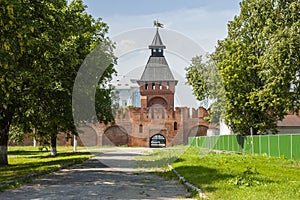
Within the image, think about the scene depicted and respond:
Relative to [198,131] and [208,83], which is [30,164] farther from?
[198,131]

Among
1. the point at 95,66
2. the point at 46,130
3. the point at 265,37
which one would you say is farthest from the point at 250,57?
the point at 46,130

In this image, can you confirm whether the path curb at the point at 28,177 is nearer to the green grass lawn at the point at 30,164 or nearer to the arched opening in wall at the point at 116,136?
the green grass lawn at the point at 30,164

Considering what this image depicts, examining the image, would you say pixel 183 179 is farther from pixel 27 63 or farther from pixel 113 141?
→ pixel 113 141

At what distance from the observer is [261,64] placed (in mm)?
31703

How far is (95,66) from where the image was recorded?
82.0 feet

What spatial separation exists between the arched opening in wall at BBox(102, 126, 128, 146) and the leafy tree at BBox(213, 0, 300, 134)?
33.7 m

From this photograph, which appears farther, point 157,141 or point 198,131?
point 157,141

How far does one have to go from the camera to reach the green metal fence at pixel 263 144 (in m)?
24.6

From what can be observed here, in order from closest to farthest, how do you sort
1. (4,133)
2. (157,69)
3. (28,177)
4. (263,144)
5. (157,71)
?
(28,177) → (4,133) → (263,144) → (157,69) → (157,71)

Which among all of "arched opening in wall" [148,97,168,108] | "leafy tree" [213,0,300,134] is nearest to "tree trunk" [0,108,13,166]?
"leafy tree" [213,0,300,134]

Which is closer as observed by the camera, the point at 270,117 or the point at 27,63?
the point at 27,63

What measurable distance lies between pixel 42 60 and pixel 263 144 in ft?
61.4

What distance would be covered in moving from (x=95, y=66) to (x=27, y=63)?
915 cm

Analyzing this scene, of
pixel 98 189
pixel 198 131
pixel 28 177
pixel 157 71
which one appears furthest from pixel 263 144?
pixel 198 131
